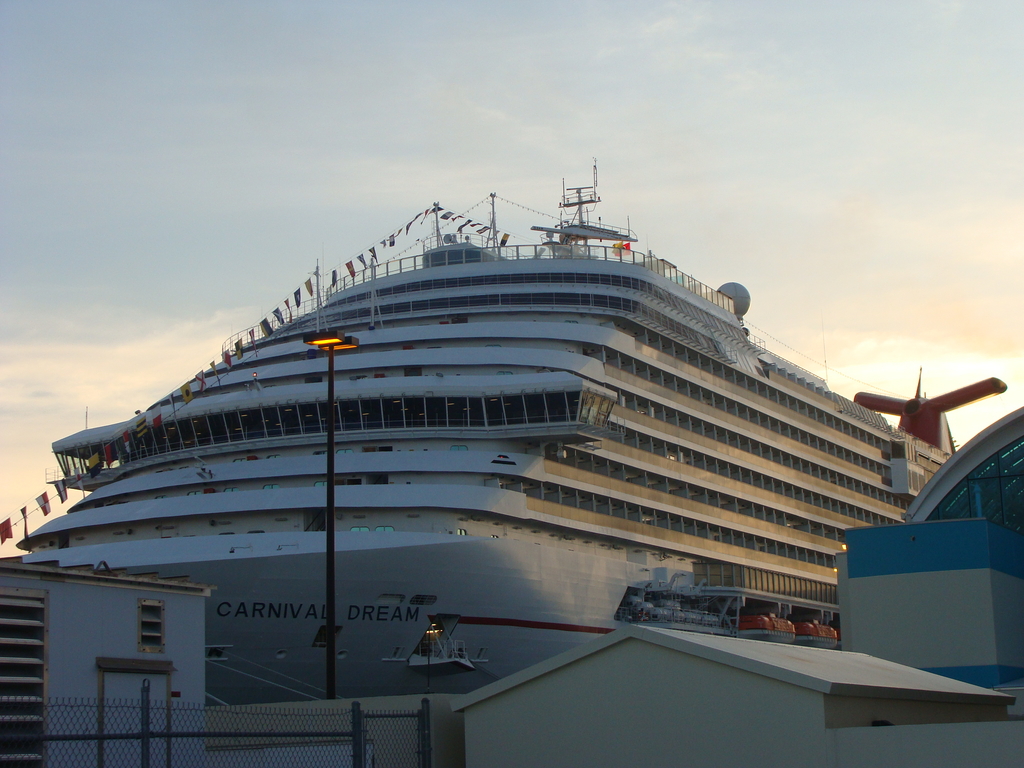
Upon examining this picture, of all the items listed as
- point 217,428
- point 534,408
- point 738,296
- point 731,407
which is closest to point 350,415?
point 217,428

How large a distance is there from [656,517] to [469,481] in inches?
430

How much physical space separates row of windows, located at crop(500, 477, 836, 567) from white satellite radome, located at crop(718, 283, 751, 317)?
1378cm

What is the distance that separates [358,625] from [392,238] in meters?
24.3

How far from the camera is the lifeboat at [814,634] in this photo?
53031 mm

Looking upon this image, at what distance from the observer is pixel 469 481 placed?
119 feet

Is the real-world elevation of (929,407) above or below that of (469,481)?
above

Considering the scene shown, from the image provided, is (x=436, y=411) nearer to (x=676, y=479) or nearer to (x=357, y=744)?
(x=676, y=479)

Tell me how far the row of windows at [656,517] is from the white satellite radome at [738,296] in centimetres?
1378

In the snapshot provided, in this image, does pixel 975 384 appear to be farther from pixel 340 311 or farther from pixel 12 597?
pixel 12 597

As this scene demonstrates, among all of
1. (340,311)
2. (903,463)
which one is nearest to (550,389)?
(340,311)

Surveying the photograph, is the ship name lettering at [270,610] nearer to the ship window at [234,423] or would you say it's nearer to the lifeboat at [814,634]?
the ship window at [234,423]

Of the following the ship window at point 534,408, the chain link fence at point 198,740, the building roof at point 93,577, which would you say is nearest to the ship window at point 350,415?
the ship window at point 534,408

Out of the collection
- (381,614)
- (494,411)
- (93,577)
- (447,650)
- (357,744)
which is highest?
(494,411)

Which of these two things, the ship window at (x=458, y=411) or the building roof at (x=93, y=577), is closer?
the building roof at (x=93, y=577)
